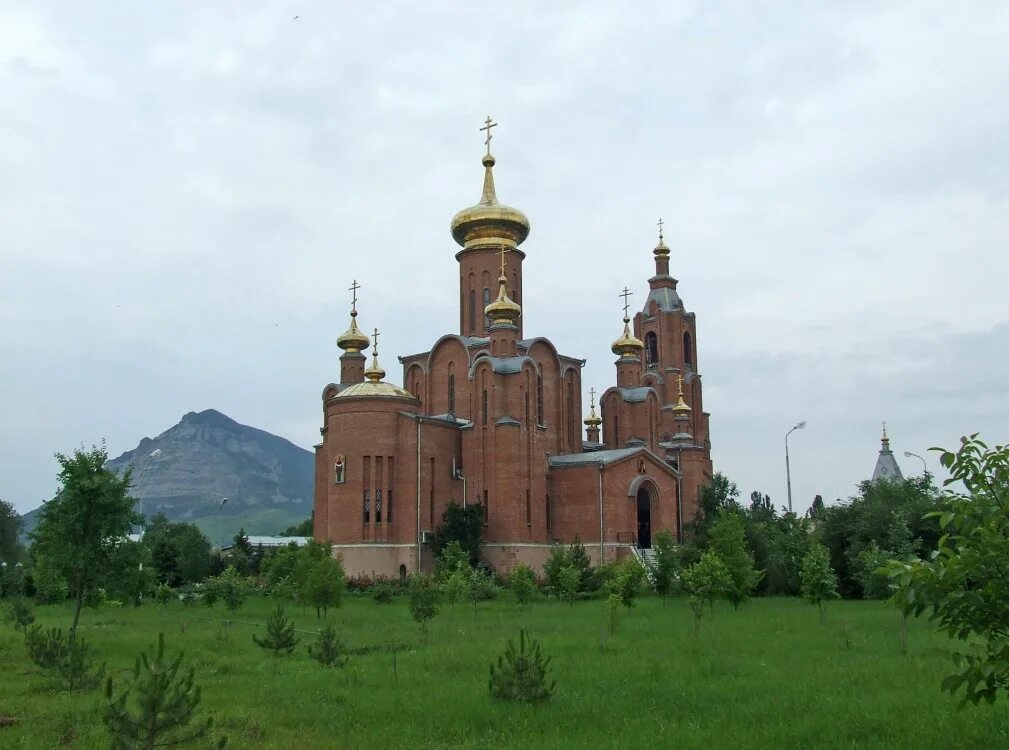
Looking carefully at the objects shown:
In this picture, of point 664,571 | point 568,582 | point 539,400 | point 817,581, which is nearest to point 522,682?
point 817,581

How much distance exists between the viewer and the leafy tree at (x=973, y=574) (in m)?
6.34

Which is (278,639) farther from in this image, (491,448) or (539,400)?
(539,400)

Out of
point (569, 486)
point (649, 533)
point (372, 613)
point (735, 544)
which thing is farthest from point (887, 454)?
point (372, 613)

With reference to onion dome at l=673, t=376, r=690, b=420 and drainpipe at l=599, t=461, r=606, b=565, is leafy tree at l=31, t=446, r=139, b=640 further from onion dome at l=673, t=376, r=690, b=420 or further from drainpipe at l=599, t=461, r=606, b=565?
onion dome at l=673, t=376, r=690, b=420

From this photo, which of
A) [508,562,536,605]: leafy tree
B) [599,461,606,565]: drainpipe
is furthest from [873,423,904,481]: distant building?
[508,562,536,605]: leafy tree

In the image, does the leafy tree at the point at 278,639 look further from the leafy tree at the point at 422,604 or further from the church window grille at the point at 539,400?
the church window grille at the point at 539,400

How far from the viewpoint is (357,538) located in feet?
124

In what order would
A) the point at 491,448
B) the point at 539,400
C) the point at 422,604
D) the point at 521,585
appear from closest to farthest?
the point at 422,604 → the point at 521,585 → the point at 491,448 → the point at 539,400

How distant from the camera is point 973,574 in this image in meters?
6.35

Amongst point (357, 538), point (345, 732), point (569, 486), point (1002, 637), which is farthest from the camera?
point (569, 486)

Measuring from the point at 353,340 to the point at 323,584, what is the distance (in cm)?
2461

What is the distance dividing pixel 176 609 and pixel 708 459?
29.1 m

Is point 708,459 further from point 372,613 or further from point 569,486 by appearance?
point 372,613

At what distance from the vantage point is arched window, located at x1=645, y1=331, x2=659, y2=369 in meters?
54.4
